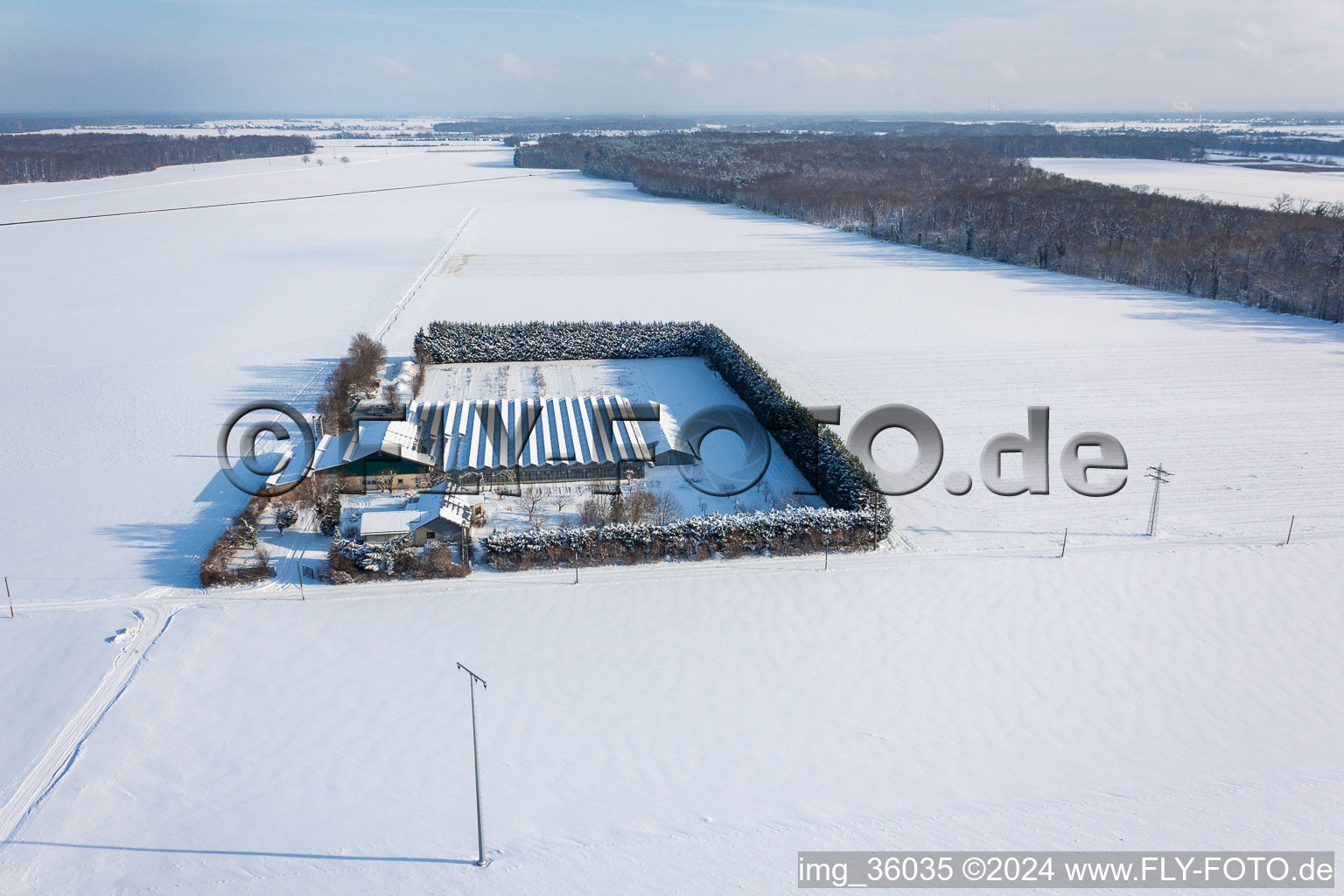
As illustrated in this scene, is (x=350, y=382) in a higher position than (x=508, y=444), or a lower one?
higher

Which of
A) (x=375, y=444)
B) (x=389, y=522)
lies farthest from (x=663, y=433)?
(x=389, y=522)

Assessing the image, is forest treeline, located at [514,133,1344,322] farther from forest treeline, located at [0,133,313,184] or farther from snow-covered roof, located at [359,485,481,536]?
forest treeline, located at [0,133,313,184]

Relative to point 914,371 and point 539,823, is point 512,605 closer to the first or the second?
point 539,823

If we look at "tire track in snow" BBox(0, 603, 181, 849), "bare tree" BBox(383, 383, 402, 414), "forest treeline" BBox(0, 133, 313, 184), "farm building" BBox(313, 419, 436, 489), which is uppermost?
"forest treeline" BBox(0, 133, 313, 184)

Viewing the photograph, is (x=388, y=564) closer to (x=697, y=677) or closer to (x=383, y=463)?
(x=383, y=463)

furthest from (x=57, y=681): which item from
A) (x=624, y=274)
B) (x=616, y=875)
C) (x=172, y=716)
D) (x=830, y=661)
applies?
(x=624, y=274)

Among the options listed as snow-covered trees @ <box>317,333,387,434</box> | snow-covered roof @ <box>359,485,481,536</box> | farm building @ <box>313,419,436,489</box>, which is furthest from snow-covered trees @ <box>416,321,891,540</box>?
snow-covered roof @ <box>359,485,481,536</box>
